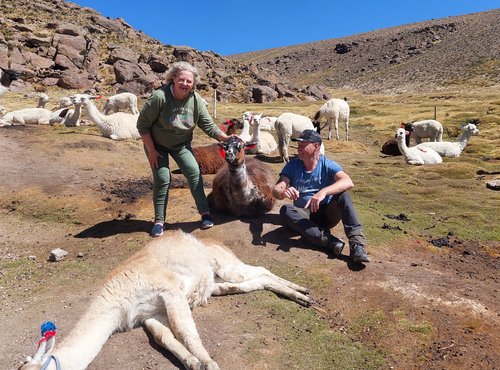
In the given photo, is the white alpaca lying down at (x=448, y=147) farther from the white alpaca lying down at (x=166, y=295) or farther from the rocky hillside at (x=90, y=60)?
the rocky hillside at (x=90, y=60)

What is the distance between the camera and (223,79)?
37719mm

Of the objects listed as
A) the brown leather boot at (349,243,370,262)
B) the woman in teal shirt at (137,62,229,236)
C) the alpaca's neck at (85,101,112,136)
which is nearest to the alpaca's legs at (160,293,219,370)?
the brown leather boot at (349,243,370,262)

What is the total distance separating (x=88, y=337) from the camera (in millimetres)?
2805

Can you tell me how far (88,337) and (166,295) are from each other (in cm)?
65

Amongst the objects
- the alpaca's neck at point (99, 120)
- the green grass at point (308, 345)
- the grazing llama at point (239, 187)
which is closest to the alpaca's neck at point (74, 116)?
the alpaca's neck at point (99, 120)

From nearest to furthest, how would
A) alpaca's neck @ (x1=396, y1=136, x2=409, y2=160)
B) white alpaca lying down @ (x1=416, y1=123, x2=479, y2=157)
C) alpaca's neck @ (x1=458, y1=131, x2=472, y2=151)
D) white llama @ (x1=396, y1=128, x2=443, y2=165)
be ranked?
white llama @ (x1=396, y1=128, x2=443, y2=165) < alpaca's neck @ (x1=396, y1=136, x2=409, y2=160) < white alpaca lying down @ (x1=416, y1=123, x2=479, y2=157) < alpaca's neck @ (x1=458, y1=131, x2=472, y2=151)

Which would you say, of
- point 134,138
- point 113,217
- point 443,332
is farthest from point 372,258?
point 134,138

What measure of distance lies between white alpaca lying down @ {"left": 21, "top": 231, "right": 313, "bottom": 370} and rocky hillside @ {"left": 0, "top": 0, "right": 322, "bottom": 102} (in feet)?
78.6

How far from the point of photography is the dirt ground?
123 inches

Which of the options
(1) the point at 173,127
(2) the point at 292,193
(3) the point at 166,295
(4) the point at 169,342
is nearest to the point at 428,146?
(2) the point at 292,193

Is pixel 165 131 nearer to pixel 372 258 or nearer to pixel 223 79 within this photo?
pixel 372 258

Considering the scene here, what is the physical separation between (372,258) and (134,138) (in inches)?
367

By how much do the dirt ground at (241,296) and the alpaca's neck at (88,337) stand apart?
17 cm

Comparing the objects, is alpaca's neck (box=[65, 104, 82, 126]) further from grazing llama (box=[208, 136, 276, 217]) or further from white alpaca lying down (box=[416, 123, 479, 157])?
white alpaca lying down (box=[416, 123, 479, 157])
